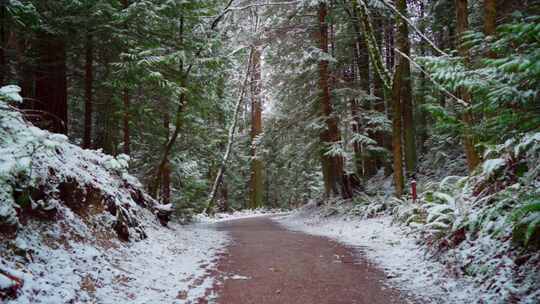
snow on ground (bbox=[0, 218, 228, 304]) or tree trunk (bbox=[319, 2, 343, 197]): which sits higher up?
tree trunk (bbox=[319, 2, 343, 197])

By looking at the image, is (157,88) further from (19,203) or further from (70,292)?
(70,292)

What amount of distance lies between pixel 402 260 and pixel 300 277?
2154 millimetres

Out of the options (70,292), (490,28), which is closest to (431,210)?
(490,28)

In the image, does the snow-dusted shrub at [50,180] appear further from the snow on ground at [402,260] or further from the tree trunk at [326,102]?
the tree trunk at [326,102]

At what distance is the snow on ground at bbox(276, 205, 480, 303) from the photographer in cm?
493

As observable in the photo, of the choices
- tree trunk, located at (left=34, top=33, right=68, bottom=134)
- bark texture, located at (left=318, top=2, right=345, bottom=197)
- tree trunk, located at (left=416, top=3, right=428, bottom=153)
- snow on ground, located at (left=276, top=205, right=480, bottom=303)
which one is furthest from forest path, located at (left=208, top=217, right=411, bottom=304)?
tree trunk, located at (left=416, top=3, right=428, bottom=153)

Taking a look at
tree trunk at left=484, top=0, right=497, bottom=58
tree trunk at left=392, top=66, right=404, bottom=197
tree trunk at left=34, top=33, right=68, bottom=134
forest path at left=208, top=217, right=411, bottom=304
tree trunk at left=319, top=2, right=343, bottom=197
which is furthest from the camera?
tree trunk at left=319, top=2, right=343, bottom=197

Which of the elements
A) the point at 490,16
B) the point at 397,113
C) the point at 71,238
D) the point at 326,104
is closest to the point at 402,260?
the point at 490,16

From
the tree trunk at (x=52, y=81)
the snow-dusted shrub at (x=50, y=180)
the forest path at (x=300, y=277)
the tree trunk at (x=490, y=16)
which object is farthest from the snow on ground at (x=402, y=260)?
the tree trunk at (x=52, y=81)

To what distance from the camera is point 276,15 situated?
1761 cm

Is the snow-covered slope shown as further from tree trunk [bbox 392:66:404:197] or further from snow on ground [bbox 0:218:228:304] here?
tree trunk [bbox 392:66:404:197]

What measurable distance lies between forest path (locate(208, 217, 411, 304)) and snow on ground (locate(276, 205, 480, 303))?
0.31 meters

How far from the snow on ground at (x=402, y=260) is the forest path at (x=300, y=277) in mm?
312

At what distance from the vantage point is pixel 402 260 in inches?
274
